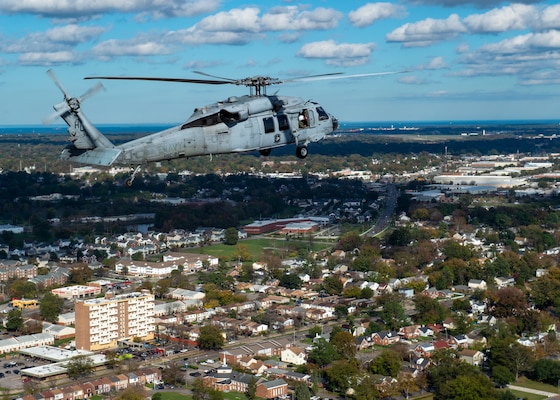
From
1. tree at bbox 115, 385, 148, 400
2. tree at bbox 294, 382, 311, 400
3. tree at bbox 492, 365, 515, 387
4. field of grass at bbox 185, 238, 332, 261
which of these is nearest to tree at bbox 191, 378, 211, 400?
tree at bbox 115, 385, 148, 400

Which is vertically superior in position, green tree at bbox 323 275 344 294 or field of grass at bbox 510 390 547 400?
green tree at bbox 323 275 344 294

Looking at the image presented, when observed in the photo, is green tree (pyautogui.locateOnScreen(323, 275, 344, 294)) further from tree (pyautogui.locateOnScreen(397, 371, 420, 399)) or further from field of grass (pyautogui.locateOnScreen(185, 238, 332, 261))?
tree (pyautogui.locateOnScreen(397, 371, 420, 399))

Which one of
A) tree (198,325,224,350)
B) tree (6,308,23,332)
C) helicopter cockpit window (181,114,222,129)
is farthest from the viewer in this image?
tree (6,308,23,332)

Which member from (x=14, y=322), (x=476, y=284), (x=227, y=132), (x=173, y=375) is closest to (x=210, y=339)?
(x=173, y=375)

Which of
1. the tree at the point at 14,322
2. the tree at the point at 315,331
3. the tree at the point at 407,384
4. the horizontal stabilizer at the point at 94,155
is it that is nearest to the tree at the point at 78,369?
the tree at the point at 14,322

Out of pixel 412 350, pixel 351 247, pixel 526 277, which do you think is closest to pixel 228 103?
pixel 412 350
